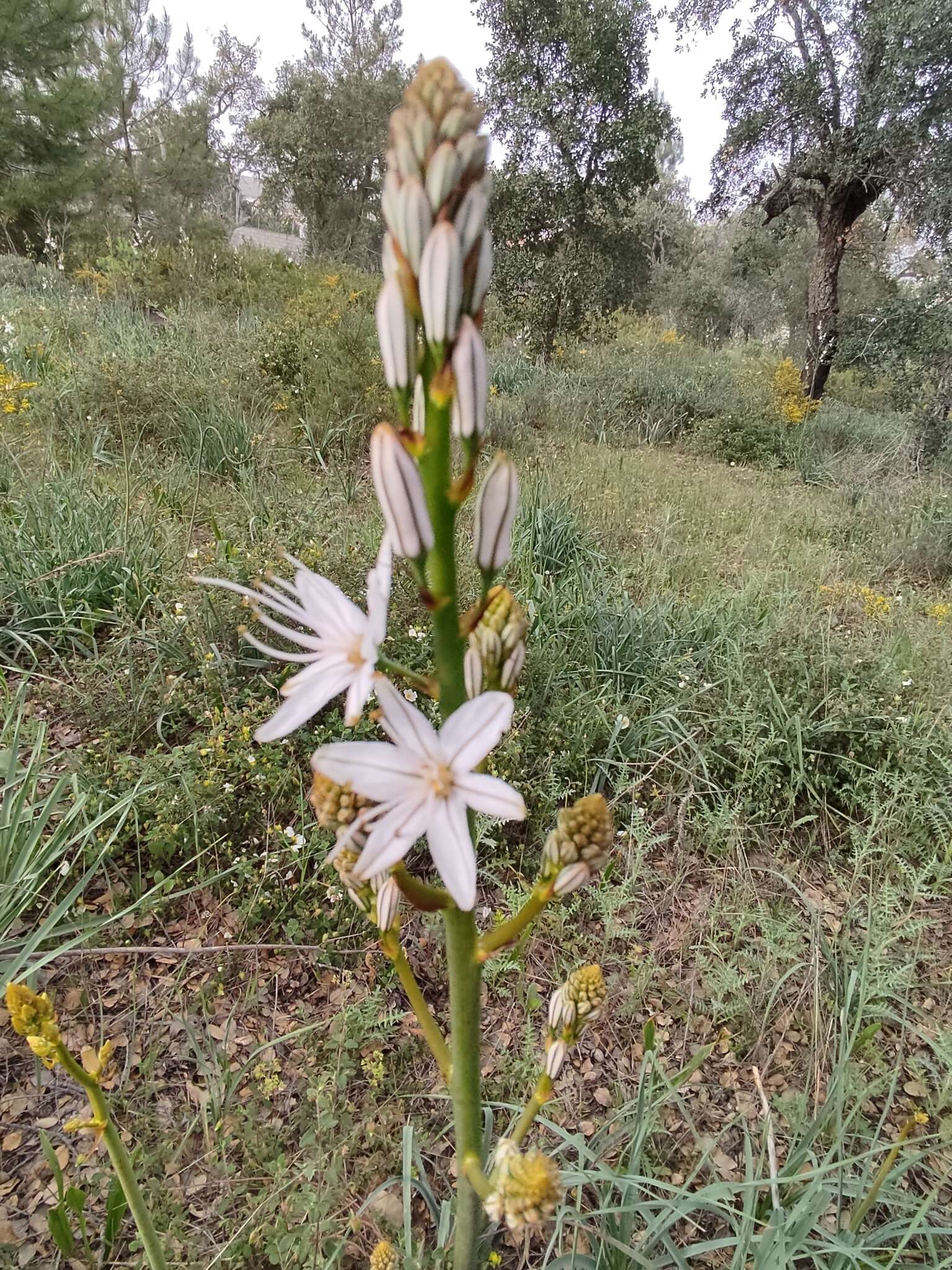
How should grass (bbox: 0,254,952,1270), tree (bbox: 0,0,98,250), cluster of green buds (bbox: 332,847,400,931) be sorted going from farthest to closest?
tree (bbox: 0,0,98,250), grass (bbox: 0,254,952,1270), cluster of green buds (bbox: 332,847,400,931)

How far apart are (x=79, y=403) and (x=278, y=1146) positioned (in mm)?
5176

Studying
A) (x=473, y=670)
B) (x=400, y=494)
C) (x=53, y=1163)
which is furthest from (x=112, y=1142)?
(x=400, y=494)

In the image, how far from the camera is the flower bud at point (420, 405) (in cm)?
76

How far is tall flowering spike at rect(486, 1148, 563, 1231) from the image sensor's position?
786mm

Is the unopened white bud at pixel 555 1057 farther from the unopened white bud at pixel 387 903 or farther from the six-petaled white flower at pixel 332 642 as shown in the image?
the six-petaled white flower at pixel 332 642

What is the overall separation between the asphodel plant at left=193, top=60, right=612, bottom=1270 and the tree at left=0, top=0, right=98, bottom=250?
14.5 m

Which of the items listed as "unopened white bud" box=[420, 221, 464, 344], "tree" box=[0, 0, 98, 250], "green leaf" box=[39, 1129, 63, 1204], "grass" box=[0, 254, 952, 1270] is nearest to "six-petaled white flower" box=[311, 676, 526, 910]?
"unopened white bud" box=[420, 221, 464, 344]

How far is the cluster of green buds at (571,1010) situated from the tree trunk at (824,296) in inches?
484

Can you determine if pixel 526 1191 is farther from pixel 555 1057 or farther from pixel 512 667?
pixel 512 667

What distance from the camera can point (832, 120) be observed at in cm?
993

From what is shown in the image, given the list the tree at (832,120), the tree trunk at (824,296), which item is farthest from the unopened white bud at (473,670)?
the tree trunk at (824,296)

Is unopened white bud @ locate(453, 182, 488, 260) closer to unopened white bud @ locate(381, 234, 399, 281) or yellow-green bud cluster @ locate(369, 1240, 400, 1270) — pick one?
unopened white bud @ locate(381, 234, 399, 281)

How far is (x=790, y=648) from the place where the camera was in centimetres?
378

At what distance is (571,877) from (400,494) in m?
0.51
